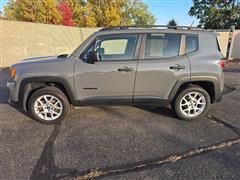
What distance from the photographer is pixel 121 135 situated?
314cm

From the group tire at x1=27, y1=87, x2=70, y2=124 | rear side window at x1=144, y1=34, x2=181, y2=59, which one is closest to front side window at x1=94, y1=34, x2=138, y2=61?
rear side window at x1=144, y1=34, x2=181, y2=59

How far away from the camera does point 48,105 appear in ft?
11.6

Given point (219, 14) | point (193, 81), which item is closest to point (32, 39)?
point (193, 81)

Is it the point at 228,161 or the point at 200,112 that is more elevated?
the point at 200,112

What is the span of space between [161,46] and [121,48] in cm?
80

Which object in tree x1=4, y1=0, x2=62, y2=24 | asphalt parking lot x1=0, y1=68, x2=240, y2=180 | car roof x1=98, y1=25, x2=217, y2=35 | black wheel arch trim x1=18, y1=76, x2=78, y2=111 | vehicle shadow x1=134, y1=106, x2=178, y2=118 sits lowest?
asphalt parking lot x1=0, y1=68, x2=240, y2=180

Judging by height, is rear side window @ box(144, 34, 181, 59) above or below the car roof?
below

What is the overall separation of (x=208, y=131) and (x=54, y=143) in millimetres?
2710

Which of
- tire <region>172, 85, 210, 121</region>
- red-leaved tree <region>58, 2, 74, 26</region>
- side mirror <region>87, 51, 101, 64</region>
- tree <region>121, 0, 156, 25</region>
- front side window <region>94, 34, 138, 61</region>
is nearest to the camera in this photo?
side mirror <region>87, 51, 101, 64</region>

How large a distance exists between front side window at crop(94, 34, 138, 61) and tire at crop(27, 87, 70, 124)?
3.71 feet

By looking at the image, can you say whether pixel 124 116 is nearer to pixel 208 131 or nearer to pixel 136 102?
pixel 136 102

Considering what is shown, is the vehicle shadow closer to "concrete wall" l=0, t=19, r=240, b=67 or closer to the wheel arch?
the wheel arch

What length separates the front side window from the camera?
3426mm

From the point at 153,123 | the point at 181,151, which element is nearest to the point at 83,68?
the point at 153,123
